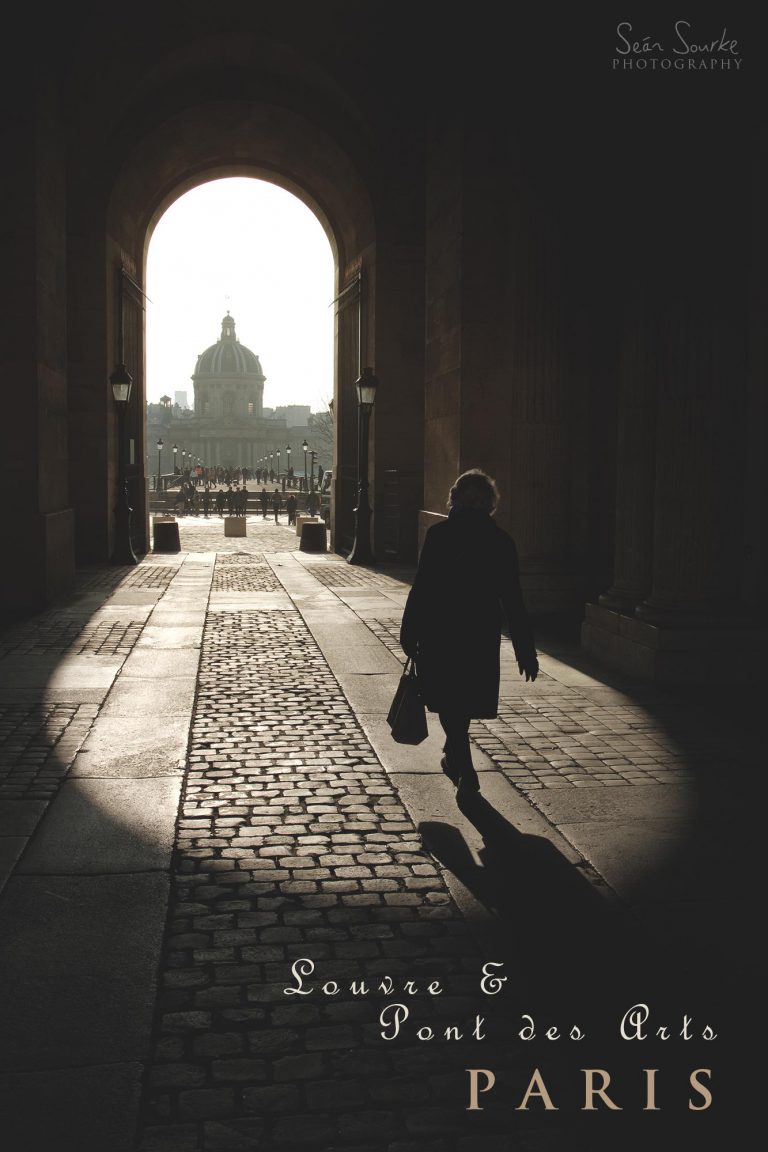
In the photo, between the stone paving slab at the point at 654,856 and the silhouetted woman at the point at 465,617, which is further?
the silhouetted woman at the point at 465,617

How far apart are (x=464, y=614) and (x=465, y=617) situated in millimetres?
17

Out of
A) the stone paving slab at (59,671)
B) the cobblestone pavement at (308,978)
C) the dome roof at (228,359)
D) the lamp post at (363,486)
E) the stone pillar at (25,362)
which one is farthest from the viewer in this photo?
the dome roof at (228,359)

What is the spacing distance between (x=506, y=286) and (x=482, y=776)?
341 inches

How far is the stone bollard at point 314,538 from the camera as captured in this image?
2602cm

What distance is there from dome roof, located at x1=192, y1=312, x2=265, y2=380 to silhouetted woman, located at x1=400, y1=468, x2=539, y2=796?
18241 centimetres

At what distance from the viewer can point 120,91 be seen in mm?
19484

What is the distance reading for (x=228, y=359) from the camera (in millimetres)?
187375

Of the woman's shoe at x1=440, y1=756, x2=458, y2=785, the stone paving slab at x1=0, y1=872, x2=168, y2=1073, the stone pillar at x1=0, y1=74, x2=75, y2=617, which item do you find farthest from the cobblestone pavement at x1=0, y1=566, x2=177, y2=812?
the woman's shoe at x1=440, y1=756, x2=458, y2=785

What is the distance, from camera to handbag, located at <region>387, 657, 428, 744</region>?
5.75 m

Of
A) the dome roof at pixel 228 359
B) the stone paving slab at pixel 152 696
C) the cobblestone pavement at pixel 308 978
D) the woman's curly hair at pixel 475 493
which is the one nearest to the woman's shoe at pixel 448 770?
the cobblestone pavement at pixel 308 978

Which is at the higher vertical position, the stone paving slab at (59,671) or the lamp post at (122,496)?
the lamp post at (122,496)

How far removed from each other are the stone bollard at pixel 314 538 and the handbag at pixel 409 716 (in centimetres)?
2018

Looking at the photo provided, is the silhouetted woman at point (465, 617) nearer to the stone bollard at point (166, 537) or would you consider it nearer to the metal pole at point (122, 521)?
the metal pole at point (122, 521)

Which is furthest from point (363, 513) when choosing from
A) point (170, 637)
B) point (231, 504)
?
point (231, 504)
